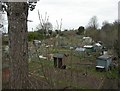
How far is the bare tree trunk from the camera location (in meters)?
2.95

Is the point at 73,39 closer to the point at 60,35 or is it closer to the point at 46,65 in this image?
the point at 60,35

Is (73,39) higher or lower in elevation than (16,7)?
lower

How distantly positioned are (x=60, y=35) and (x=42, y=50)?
1.22 feet

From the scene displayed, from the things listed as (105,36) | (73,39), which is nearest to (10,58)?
(73,39)

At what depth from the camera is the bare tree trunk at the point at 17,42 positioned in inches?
116

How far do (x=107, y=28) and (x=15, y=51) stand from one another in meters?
23.9

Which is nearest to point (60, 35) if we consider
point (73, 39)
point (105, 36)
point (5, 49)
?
point (73, 39)

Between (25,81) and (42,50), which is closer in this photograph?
(25,81)

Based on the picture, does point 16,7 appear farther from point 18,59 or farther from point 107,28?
point 107,28

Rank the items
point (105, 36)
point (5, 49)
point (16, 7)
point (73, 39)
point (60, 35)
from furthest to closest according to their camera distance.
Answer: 1. point (105, 36)
2. point (5, 49)
3. point (73, 39)
4. point (60, 35)
5. point (16, 7)

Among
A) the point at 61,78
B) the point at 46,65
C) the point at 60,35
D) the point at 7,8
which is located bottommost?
the point at 61,78

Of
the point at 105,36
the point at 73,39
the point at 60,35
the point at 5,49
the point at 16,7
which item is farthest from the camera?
the point at 105,36

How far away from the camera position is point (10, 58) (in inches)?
118

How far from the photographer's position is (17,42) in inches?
116
